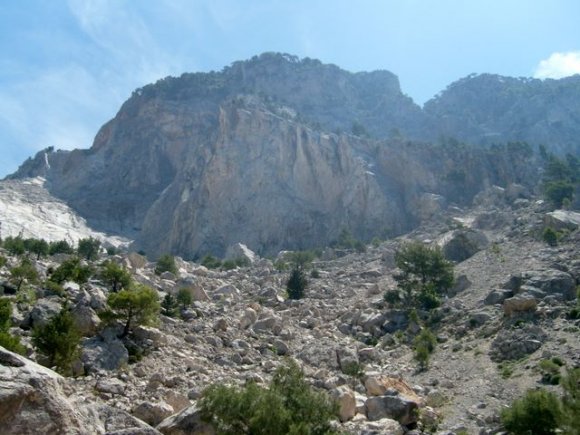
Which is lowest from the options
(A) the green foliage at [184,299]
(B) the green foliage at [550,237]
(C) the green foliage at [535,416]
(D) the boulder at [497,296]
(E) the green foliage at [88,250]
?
(C) the green foliage at [535,416]

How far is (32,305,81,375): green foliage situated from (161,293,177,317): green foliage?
425 inches

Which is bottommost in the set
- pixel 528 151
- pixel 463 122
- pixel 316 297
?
pixel 316 297

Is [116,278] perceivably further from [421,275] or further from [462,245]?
[462,245]

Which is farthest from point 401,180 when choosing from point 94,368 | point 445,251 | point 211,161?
point 94,368

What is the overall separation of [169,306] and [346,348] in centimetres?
1078

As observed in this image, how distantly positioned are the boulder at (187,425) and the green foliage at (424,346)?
16235 mm

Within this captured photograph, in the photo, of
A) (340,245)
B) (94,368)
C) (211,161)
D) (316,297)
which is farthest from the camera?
(211,161)

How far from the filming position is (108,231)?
106750 millimetres

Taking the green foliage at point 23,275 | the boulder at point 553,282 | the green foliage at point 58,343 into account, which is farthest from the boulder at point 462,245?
the green foliage at point 58,343

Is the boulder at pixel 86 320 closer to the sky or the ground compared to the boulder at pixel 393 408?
closer to the sky

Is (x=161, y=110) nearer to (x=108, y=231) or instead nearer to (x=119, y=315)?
(x=108, y=231)

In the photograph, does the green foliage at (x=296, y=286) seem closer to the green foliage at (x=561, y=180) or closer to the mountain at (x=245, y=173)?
the green foliage at (x=561, y=180)

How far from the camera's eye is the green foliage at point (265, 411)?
15883 mm

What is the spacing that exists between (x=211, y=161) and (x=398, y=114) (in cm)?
6944
